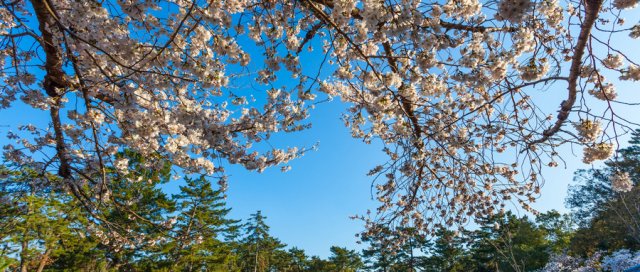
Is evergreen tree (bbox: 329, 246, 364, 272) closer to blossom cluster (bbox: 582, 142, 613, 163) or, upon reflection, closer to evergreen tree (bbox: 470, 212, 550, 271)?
evergreen tree (bbox: 470, 212, 550, 271)

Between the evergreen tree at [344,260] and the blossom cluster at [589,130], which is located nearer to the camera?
the blossom cluster at [589,130]

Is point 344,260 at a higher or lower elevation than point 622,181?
higher

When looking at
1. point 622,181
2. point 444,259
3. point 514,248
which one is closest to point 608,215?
point 514,248

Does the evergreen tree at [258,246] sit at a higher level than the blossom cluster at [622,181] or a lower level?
higher

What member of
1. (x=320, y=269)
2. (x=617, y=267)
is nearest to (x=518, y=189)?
(x=617, y=267)

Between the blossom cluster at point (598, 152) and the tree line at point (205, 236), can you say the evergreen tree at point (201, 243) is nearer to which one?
the tree line at point (205, 236)

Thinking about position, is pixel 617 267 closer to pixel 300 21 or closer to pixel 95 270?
pixel 300 21

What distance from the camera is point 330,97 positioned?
195 inches

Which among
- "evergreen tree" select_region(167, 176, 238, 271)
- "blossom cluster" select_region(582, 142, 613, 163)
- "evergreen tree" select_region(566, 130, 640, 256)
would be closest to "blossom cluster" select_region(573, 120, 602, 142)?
"blossom cluster" select_region(582, 142, 613, 163)

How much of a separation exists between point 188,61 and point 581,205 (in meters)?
39.3

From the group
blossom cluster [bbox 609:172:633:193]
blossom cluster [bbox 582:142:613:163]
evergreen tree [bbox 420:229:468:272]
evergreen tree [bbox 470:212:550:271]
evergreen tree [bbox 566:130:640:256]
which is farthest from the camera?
evergreen tree [bbox 420:229:468:272]

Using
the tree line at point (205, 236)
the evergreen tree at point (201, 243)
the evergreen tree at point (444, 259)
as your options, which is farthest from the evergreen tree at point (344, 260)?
the evergreen tree at point (201, 243)

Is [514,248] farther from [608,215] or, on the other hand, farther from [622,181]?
[622,181]

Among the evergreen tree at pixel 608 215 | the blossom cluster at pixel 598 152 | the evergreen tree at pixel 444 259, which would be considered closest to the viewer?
the blossom cluster at pixel 598 152
